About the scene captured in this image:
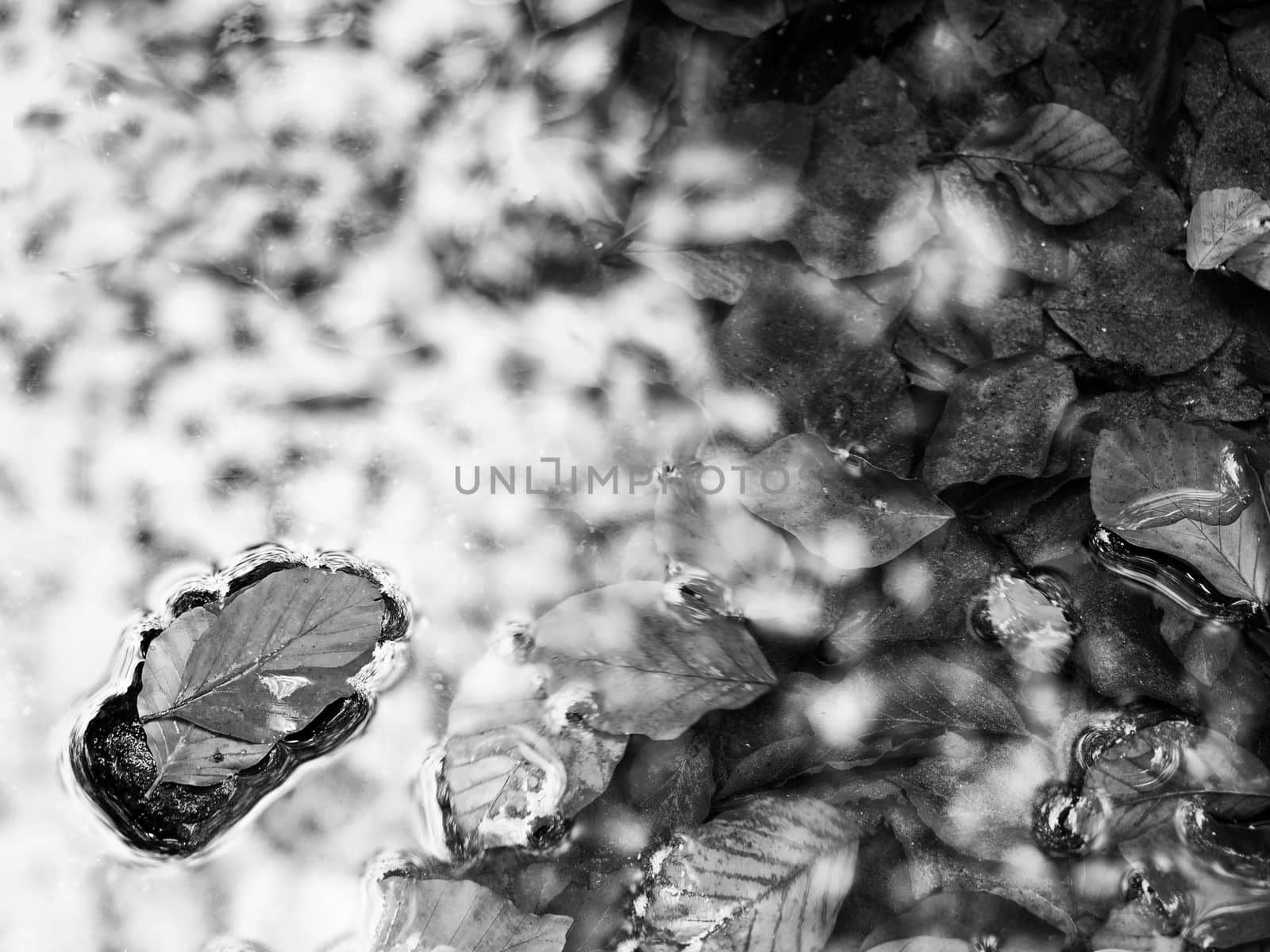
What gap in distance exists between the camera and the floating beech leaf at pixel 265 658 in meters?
1.06

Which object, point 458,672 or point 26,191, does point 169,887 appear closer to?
point 458,672

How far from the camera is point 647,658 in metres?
1.09

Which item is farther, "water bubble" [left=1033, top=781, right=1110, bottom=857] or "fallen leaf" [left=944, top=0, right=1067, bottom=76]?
"fallen leaf" [left=944, top=0, right=1067, bottom=76]

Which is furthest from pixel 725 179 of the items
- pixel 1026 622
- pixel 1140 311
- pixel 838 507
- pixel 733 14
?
pixel 1026 622

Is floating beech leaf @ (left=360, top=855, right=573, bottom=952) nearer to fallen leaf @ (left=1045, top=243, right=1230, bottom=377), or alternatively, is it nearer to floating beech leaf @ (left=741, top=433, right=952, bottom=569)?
floating beech leaf @ (left=741, top=433, right=952, bottom=569)

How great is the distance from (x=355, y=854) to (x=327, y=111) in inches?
36.6

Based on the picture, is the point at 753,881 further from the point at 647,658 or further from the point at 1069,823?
the point at 1069,823

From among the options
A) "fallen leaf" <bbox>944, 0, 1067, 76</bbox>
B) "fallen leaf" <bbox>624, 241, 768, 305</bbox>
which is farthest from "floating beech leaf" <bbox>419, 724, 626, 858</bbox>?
"fallen leaf" <bbox>944, 0, 1067, 76</bbox>

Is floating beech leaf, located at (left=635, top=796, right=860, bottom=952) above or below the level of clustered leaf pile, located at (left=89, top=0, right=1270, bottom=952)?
below

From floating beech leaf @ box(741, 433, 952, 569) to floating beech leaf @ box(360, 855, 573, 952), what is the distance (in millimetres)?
508

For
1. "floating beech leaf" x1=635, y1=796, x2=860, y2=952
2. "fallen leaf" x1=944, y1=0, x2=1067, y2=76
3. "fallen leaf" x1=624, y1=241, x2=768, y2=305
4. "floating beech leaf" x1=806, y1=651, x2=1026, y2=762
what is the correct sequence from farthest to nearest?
"fallen leaf" x1=944, y1=0, x2=1067, y2=76, "fallen leaf" x1=624, y1=241, x2=768, y2=305, "floating beech leaf" x1=806, y1=651, x2=1026, y2=762, "floating beech leaf" x1=635, y1=796, x2=860, y2=952

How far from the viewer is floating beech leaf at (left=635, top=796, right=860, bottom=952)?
3.31 ft

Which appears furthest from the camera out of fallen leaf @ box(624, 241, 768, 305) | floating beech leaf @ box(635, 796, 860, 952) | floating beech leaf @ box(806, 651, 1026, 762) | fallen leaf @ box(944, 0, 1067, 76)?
fallen leaf @ box(944, 0, 1067, 76)

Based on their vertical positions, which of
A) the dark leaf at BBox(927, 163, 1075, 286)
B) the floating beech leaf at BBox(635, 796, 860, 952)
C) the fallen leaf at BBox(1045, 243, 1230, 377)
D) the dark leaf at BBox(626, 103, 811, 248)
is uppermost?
the dark leaf at BBox(626, 103, 811, 248)
